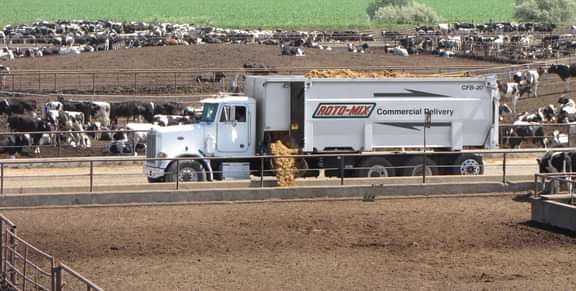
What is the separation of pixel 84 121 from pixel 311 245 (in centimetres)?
2093

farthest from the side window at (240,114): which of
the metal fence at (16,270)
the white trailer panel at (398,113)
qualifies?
the metal fence at (16,270)

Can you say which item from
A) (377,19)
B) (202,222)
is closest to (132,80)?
(202,222)

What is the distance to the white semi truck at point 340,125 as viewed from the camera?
28797mm

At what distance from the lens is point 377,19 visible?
104500mm

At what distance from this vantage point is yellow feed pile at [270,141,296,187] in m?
27.4

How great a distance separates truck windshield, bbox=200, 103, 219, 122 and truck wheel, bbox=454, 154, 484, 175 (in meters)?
5.95

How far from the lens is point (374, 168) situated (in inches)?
1137

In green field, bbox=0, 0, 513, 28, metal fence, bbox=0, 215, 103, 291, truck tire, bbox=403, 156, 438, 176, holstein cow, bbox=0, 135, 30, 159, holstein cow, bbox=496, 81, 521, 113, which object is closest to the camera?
metal fence, bbox=0, 215, 103, 291

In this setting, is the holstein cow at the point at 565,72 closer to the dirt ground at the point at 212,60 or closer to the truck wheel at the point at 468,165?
the dirt ground at the point at 212,60

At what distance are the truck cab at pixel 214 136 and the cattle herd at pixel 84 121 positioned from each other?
4.52m

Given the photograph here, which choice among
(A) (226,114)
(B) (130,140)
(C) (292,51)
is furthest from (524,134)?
(C) (292,51)

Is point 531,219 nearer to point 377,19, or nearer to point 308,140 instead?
point 308,140

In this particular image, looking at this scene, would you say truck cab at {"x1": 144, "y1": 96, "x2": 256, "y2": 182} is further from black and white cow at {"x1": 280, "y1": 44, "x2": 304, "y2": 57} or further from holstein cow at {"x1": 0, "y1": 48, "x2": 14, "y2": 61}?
holstein cow at {"x1": 0, "y1": 48, "x2": 14, "y2": 61}

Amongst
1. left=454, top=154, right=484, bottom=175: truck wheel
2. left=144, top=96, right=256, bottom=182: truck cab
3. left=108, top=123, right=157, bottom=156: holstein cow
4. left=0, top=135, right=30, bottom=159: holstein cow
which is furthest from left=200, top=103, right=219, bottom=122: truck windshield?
left=0, top=135, right=30, bottom=159: holstein cow
